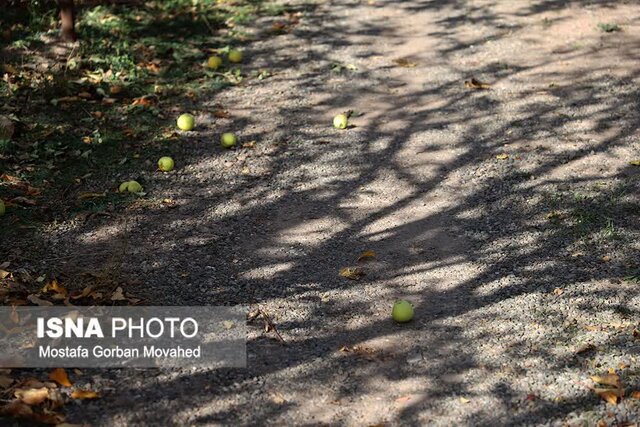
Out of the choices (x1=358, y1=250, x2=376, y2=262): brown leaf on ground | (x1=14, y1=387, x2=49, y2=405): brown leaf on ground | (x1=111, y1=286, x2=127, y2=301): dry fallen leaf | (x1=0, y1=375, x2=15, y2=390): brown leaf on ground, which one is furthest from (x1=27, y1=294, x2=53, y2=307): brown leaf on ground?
(x1=358, y1=250, x2=376, y2=262): brown leaf on ground

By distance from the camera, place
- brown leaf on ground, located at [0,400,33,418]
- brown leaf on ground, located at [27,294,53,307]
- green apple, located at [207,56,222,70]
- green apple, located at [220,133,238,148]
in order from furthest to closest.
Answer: green apple, located at [207,56,222,70] → green apple, located at [220,133,238,148] → brown leaf on ground, located at [27,294,53,307] → brown leaf on ground, located at [0,400,33,418]

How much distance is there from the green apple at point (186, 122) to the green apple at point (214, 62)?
4.23ft

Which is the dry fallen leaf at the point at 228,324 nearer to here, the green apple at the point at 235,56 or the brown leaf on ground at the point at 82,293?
the brown leaf on ground at the point at 82,293

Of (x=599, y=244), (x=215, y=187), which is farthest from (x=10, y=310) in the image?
(x=599, y=244)

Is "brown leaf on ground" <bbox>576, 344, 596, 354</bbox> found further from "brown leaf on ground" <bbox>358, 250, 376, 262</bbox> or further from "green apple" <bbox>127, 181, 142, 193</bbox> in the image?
"green apple" <bbox>127, 181, 142, 193</bbox>

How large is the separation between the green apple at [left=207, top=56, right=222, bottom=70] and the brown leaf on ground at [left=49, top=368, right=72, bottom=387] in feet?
15.3

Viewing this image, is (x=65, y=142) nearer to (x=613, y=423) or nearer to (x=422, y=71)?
(x=422, y=71)

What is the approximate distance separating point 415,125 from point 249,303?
9.65ft

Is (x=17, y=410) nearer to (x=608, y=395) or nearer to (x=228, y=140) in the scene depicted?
(x=608, y=395)

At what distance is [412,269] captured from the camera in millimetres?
5438

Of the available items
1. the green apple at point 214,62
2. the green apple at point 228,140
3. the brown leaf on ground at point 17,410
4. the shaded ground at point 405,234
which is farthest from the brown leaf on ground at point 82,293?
the green apple at point 214,62

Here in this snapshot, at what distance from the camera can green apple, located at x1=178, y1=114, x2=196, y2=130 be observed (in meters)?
7.21

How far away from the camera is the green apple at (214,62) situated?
8398 millimetres

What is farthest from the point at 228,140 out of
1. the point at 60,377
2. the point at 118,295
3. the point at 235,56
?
the point at 60,377
